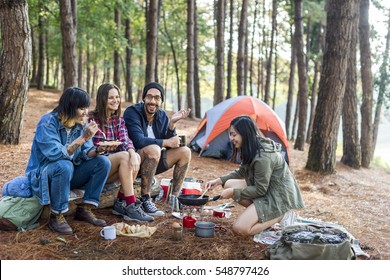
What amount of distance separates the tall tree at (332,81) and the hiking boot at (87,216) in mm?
4954

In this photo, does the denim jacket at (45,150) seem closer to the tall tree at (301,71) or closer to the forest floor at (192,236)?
the forest floor at (192,236)

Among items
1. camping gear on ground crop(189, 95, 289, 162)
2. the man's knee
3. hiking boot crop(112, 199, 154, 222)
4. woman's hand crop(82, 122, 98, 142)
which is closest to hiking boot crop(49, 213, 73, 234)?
hiking boot crop(112, 199, 154, 222)

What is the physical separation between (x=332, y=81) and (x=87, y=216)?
5.29m

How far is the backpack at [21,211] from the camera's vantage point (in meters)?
3.69

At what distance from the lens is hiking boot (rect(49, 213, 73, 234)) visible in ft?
12.4

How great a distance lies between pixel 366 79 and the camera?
11727 millimetres

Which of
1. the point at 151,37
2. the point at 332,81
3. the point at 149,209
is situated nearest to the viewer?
the point at 149,209

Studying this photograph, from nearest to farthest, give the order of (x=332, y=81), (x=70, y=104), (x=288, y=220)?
(x=70, y=104), (x=288, y=220), (x=332, y=81)

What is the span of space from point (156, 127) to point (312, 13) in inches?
501

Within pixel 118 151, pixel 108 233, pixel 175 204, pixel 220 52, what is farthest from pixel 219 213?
pixel 220 52

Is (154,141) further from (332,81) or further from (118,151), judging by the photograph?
(332,81)

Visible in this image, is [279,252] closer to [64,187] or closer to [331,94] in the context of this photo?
[64,187]

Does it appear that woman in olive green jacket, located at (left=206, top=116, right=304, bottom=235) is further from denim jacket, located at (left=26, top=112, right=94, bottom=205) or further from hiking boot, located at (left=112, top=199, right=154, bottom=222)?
denim jacket, located at (left=26, top=112, right=94, bottom=205)
